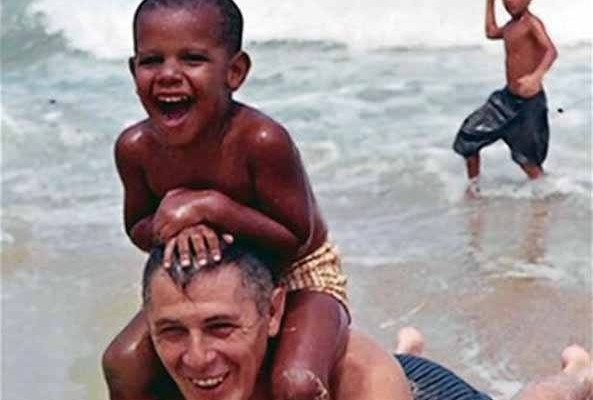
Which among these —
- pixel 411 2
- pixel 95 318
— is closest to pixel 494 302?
pixel 95 318

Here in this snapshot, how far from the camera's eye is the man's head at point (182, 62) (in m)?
2.48

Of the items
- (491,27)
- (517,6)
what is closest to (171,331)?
(517,6)

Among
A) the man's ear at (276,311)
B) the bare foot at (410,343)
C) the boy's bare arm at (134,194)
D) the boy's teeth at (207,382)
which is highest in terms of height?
the boy's bare arm at (134,194)

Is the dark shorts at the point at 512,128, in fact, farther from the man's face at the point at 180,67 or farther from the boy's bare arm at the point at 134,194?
the man's face at the point at 180,67

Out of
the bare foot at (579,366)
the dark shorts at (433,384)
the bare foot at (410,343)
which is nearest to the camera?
the dark shorts at (433,384)

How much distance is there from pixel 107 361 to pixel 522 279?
A: 3392 mm

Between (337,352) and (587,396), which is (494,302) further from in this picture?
(337,352)

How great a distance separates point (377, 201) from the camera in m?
7.24

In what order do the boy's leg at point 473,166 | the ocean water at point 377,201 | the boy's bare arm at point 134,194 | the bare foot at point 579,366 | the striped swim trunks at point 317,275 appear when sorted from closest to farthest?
1. the boy's bare arm at point 134,194
2. the striped swim trunks at point 317,275
3. the bare foot at point 579,366
4. the ocean water at point 377,201
5. the boy's leg at point 473,166

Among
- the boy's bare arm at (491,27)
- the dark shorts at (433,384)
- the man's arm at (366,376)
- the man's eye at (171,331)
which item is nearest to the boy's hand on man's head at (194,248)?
the man's eye at (171,331)

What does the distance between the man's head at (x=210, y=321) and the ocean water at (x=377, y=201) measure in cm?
244

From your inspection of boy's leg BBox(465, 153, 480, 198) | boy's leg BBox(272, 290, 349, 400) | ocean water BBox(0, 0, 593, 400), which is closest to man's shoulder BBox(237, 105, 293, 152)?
boy's leg BBox(272, 290, 349, 400)

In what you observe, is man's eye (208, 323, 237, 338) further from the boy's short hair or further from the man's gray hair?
the boy's short hair

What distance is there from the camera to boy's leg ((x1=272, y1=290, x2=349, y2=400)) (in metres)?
2.68
